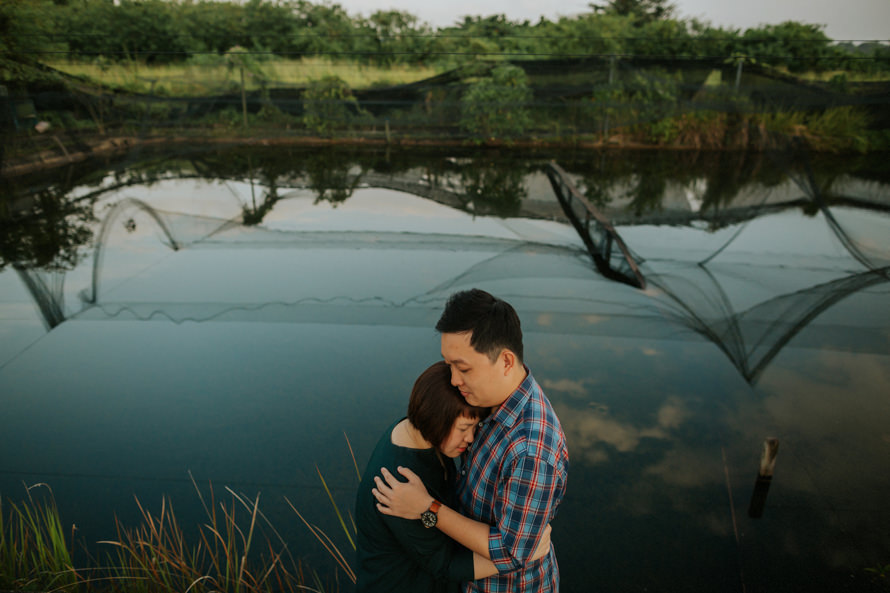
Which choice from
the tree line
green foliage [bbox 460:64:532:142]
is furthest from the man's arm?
green foliage [bbox 460:64:532:142]

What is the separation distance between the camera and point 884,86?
848 centimetres

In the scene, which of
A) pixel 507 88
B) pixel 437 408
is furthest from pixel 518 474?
pixel 507 88

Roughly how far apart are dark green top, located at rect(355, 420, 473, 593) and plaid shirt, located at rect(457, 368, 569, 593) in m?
0.11

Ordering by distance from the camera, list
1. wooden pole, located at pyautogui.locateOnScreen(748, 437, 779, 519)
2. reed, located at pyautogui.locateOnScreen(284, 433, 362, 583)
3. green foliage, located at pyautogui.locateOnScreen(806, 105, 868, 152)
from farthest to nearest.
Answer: green foliage, located at pyautogui.locateOnScreen(806, 105, 868, 152)
wooden pole, located at pyautogui.locateOnScreen(748, 437, 779, 519)
reed, located at pyautogui.locateOnScreen(284, 433, 362, 583)

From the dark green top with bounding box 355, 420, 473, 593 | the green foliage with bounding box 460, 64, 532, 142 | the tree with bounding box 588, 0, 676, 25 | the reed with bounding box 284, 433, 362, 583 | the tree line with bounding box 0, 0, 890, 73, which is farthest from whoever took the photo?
the tree with bounding box 588, 0, 676, 25

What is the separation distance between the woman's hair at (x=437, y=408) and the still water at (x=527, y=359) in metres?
1.45

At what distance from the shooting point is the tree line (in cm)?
1212

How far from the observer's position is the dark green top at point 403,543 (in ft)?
4.46

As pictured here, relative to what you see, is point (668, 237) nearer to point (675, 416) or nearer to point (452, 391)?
point (675, 416)

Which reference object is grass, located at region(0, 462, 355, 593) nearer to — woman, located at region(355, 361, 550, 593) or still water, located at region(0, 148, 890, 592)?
→ still water, located at region(0, 148, 890, 592)

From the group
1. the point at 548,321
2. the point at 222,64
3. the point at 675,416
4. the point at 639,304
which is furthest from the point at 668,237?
the point at 222,64

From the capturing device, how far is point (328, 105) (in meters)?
14.1

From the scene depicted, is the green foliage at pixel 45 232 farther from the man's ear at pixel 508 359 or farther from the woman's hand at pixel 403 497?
the man's ear at pixel 508 359

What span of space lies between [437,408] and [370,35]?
72.8 ft
